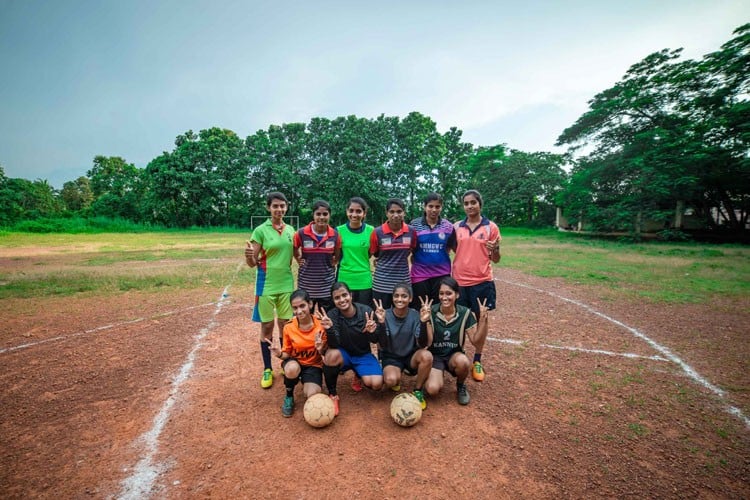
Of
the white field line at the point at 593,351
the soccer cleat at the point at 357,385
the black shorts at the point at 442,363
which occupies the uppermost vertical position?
the black shorts at the point at 442,363

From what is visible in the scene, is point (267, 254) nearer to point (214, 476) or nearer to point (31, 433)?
point (214, 476)

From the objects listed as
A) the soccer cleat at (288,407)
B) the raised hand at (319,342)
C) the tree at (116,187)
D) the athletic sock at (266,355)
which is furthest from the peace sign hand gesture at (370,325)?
the tree at (116,187)

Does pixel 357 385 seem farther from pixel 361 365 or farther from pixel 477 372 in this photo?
pixel 477 372

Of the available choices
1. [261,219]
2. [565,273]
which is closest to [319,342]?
[565,273]

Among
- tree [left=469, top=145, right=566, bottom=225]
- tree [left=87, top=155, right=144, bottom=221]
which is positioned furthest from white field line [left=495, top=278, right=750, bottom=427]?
tree [left=87, top=155, right=144, bottom=221]

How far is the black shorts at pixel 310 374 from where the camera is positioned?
3.35 m

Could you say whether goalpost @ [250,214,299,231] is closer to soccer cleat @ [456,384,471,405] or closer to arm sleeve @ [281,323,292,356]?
arm sleeve @ [281,323,292,356]

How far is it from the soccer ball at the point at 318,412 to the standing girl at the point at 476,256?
1.97 meters

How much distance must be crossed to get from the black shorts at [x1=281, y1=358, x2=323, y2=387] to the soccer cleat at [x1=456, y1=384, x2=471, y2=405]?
1425mm

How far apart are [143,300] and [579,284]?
10461 millimetres

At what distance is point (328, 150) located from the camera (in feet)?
104

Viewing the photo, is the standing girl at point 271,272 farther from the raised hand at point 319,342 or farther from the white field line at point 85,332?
the white field line at point 85,332

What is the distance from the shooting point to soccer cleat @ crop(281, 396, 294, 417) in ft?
10.6

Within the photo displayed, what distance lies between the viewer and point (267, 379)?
12.4ft
